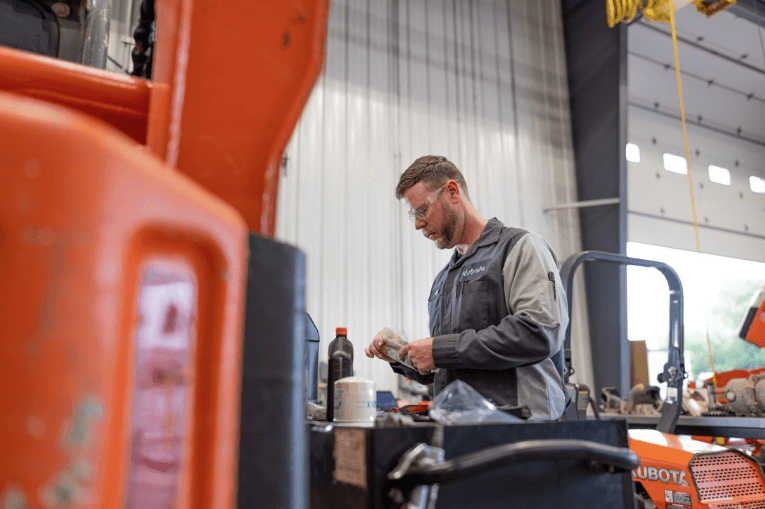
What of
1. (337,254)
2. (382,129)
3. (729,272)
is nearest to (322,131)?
(382,129)

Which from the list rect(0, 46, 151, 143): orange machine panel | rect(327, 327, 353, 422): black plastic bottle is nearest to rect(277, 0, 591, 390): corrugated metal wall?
rect(327, 327, 353, 422): black plastic bottle

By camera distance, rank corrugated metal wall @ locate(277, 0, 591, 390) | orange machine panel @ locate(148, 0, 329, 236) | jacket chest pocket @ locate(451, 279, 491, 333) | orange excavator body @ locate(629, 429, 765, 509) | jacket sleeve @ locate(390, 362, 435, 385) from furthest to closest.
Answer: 1. corrugated metal wall @ locate(277, 0, 591, 390)
2. orange excavator body @ locate(629, 429, 765, 509)
3. jacket sleeve @ locate(390, 362, 435, 385)
4. jacket chest pocket @ locate(451, 279, 491, 333)
5. orange machine panel @ locate(148, 0, 329, 236)

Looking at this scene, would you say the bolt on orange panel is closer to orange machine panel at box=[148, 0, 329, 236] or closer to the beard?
orange machine panel at box=[148, 0, 329, 236]

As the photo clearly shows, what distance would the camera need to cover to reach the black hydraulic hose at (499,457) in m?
0.85

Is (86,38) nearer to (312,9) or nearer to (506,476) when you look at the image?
(312,9)

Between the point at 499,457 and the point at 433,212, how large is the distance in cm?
146

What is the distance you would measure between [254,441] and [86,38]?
3.79ft

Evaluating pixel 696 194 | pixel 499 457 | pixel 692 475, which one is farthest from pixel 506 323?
pixel 696 194

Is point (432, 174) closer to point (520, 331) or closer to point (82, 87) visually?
point (520, 331)

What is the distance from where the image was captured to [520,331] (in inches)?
67.4

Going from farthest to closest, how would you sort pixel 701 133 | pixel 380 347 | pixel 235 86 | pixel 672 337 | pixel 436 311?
pixel 701 133 < pixel 672 337 < pixel 436 311 < pixel 380 347 < pixel 235 86

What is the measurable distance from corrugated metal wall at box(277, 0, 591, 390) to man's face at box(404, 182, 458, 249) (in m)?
3.94

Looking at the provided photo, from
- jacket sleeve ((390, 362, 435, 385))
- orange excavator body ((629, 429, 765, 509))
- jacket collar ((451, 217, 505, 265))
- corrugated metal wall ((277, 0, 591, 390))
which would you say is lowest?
orange excavator body ((629, 429, 765, 509))

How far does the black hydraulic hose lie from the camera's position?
85 cm
